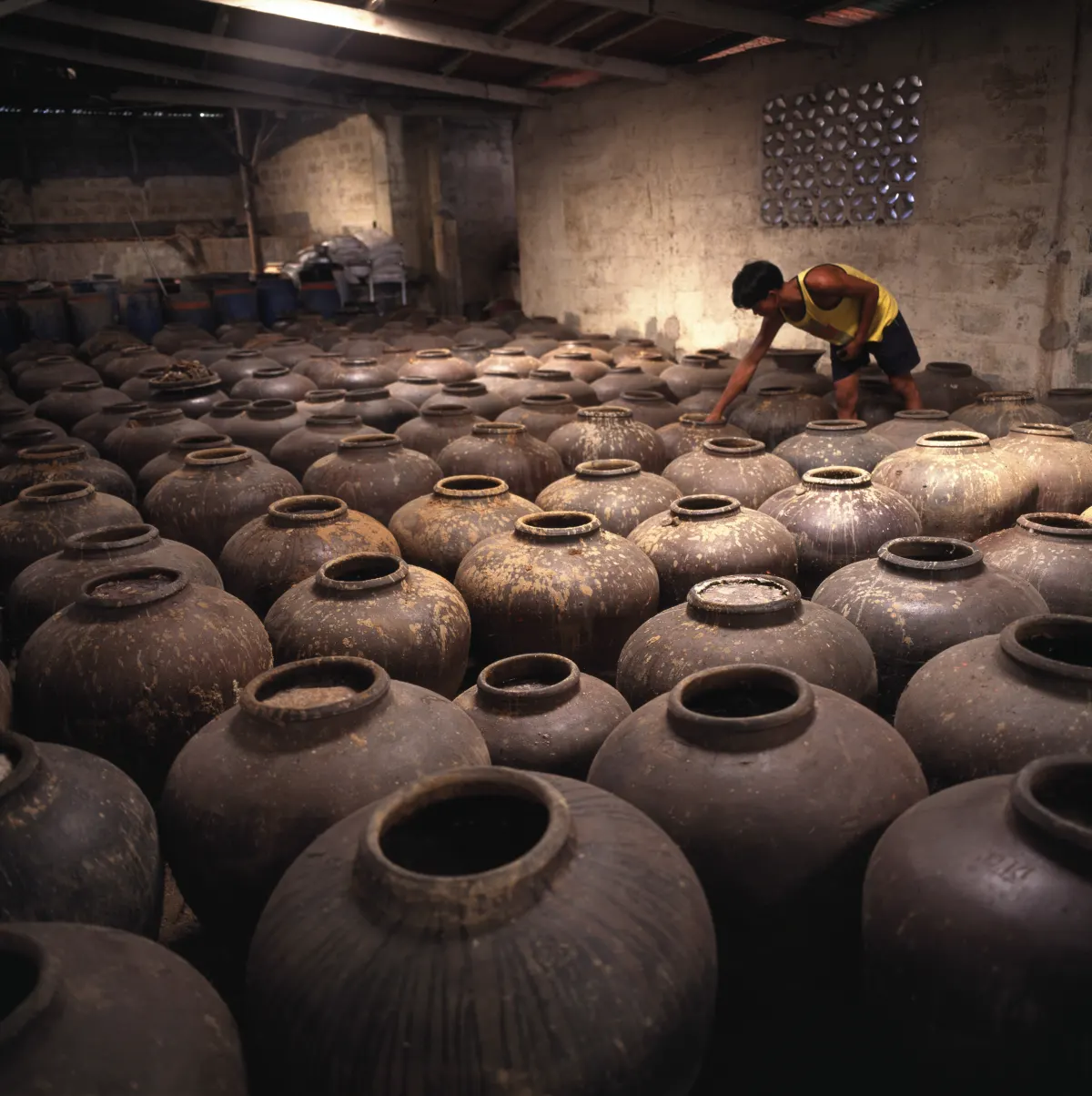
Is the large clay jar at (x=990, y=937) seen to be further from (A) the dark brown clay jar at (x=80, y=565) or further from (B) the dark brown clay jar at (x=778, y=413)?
(B) the dark brown clay jar at (x=778, y=413)

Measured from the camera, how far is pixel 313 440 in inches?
235

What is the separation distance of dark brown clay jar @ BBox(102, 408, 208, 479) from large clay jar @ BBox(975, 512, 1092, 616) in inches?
193

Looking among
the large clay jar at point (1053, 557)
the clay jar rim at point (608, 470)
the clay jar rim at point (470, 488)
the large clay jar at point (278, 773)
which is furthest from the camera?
the clay jar rim at point (608, 470)

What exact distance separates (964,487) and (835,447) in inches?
32.5

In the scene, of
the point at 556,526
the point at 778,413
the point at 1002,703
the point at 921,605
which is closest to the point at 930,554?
the point at 921,605

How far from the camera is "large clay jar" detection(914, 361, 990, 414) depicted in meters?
6.91

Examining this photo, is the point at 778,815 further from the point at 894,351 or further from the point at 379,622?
the point at 894,351

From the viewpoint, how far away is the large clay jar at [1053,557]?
11.7 feet

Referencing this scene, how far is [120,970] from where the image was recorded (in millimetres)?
1635

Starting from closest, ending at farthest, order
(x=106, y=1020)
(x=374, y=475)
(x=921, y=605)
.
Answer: (x=106, y=1020), (x=921, y=605), (x=374, y=475)

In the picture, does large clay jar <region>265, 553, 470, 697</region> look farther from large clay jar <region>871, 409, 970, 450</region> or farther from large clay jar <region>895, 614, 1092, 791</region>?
large clay jar <region>871, 409, 970, 450</region>

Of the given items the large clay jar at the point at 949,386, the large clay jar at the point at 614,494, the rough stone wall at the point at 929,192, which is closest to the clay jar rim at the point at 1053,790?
the large clay jar at the point at 614,494

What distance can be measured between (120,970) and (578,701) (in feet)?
5.16

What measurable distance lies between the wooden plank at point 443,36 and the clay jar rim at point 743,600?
25.1 feet
